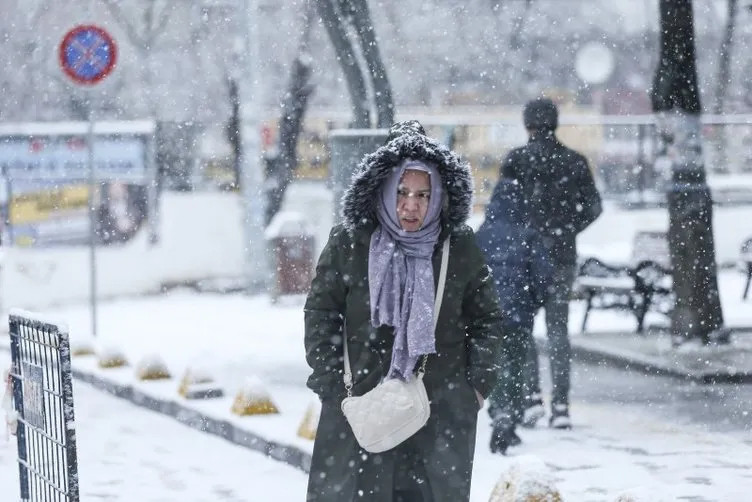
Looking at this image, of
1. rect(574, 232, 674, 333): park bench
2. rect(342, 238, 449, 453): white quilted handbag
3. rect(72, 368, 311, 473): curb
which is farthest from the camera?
rect(574, 232, 674, 333): park bench

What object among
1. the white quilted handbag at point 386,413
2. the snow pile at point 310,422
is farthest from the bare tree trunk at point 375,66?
the white quilted handbag at point 386,413

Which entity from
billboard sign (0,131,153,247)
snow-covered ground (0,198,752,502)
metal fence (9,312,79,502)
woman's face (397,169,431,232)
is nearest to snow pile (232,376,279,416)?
snow-covered ground (0,198,752,502)

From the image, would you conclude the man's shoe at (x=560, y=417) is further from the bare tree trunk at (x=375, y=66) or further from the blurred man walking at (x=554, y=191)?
the bare tree trunk at (x=375, y=66)

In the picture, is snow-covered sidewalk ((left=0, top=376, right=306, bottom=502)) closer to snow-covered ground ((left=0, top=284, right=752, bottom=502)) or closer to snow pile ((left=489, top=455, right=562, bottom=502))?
snow-covered ground ((left=0, top=284, right=752, bottom=502))

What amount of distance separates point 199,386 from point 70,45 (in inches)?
181

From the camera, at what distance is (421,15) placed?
34.9m

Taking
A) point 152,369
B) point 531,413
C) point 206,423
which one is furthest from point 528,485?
point 152,369

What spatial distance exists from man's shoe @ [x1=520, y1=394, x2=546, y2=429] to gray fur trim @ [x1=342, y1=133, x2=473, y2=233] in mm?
4243

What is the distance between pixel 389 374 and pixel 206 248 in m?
16.6

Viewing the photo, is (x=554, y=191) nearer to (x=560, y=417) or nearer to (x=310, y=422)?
(x=560, y=417)

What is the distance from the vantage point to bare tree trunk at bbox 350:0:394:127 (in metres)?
10.9

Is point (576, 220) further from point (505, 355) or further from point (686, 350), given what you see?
point (686, 350)

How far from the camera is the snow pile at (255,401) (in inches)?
379

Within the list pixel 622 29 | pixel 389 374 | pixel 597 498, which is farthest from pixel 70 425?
pixel 622 29
